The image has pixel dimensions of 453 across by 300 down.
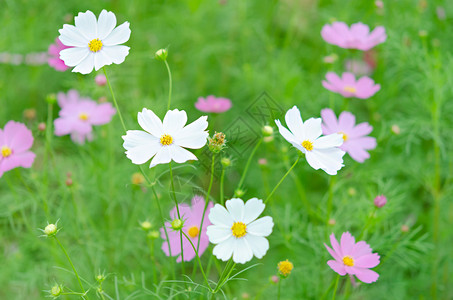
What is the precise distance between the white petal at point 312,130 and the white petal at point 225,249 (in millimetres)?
229

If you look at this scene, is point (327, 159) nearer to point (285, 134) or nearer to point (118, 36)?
point (285, 134)

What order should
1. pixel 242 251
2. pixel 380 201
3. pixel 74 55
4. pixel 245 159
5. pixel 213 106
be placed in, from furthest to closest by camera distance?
pixel 245 159 → pixel 213 106 → pixel 380 201 → pixel 74 55 → pixel 242 251

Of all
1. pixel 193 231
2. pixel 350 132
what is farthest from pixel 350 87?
pixel 193 231

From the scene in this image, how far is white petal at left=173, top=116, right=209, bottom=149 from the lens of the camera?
713mm

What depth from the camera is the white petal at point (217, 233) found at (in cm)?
70

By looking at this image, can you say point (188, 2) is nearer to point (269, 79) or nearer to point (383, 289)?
point (269, 79)

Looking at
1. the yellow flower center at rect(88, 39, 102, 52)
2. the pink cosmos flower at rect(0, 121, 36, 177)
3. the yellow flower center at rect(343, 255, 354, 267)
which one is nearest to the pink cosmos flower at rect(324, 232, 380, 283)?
the yellow flower center at rect(343, 255, 354, 267)

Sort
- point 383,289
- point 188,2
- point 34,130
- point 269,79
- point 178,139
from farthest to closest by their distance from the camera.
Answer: point 188,2 < point 269,79 < point 34,130 < point 383,289 < point 178,139

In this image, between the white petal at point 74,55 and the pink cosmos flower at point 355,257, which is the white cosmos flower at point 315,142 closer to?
the pink cosmos flower at point 355,257

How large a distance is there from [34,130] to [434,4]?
5.35 ft

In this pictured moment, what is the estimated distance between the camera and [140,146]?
A: 72 centimetres

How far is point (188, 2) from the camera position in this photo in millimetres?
1872

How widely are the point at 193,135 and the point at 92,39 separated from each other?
279mm

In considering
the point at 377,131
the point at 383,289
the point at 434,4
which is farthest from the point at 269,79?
the point at 383,289
